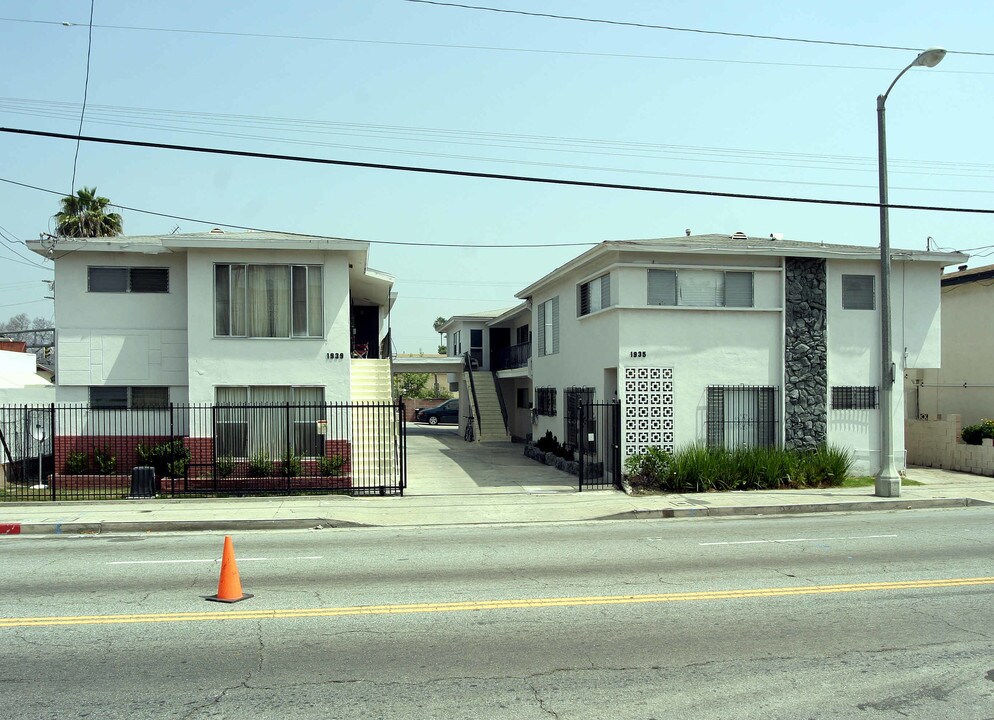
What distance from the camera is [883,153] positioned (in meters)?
17.8

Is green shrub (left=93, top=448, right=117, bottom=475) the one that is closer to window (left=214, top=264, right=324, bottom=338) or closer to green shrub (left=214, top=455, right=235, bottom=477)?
green shrub (left=214, top=455, right=235, bottom=477)

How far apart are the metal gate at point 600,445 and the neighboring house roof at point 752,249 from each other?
3.75 metres

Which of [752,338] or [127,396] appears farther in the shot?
[127,396]

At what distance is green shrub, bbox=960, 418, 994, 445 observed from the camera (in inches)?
874

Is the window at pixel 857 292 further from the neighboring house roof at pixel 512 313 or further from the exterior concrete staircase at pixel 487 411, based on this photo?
the exterior concrete staircase at pixel 487 411

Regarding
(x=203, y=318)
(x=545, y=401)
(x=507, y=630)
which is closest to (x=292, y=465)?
(x=203, y=318)

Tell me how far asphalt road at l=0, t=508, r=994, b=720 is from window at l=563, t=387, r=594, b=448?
30.7ft

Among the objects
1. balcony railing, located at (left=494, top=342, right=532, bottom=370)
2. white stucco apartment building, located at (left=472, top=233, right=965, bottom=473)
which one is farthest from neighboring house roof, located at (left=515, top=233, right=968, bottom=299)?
balcony railing, located at (left=494, top=342, right=532, bottom=370)

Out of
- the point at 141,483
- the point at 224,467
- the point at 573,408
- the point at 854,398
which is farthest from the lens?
the point at 573,408

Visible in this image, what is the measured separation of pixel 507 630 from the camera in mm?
7793

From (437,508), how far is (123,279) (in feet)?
34.9

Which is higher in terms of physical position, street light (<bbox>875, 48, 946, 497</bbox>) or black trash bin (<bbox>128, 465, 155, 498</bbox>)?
street light (<bbox>875, 48, 946, 497</bbox>)

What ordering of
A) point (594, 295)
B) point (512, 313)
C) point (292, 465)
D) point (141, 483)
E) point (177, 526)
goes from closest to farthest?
point (177, 526)
point (141, 483)
point (292, 465)
point (594, 295)
point (512, 313)

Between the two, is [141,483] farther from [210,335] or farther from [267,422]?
[210,335]
